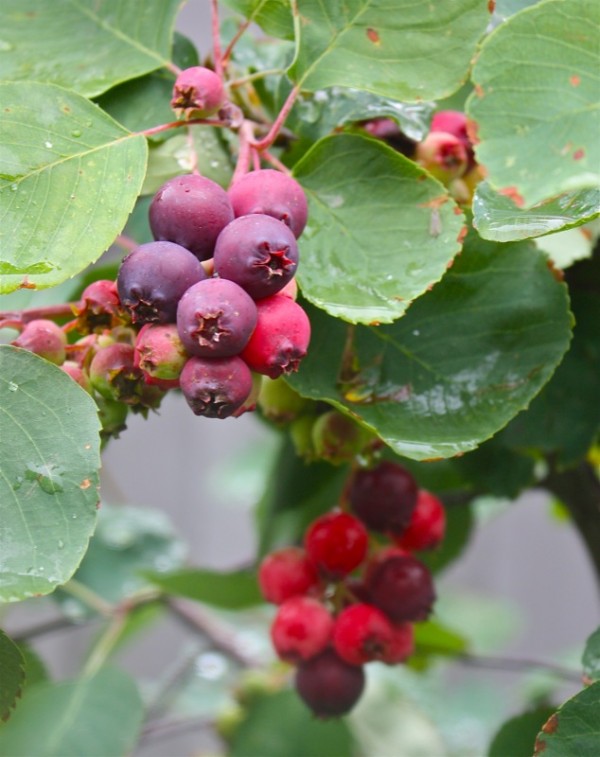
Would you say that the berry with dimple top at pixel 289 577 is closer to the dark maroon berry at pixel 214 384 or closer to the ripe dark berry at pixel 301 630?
the ripe dark berry at pixel 301 630

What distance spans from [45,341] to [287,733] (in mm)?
568

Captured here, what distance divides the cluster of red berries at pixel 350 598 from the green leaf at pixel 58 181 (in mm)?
281

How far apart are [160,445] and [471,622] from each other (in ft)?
4.13

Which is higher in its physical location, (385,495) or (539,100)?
(539,100)

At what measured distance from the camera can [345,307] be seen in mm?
427

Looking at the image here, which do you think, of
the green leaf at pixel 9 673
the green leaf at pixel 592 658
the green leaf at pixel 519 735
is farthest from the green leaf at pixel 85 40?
the green leaf at pixel 519 735

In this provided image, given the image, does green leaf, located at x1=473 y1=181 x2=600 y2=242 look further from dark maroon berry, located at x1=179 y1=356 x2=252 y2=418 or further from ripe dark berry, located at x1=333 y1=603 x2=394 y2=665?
ripe dark berry, located at x1=333 y1=603 x2=394 y2=665

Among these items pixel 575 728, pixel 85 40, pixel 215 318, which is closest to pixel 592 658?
pixel 575 728

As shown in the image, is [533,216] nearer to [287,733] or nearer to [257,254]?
[257,254]

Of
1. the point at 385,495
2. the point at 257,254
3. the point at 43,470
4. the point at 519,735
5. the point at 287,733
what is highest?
the point at 257,254

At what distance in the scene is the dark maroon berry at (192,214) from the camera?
395 mm

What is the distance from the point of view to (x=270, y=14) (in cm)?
49

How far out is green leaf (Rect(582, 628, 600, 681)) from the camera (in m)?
0.48

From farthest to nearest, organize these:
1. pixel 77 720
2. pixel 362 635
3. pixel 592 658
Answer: pixel 77 720
pixel 362 635
pixel 592 658
